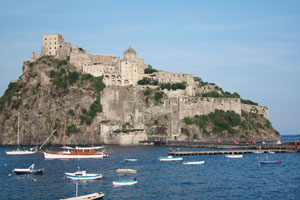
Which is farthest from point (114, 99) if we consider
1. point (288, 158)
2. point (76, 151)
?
point (288, 158)

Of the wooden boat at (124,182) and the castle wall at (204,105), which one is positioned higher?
the castle wall at (204,105)

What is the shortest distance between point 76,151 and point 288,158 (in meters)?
37.2

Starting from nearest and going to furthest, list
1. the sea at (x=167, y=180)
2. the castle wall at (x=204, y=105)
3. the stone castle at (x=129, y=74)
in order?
the sea at (x=167, y=180) → the castle wall at (x=204, y=105) → the stone castle at (x=129, y=74)

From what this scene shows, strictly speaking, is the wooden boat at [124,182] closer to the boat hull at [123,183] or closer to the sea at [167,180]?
the boat hull at [123,183]

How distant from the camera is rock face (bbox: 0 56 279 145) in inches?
4144

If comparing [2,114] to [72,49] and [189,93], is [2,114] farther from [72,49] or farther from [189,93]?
[189,93]

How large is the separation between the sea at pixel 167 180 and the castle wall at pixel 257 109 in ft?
165

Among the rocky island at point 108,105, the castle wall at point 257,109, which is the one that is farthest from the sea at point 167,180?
the castle wall at point 257,109

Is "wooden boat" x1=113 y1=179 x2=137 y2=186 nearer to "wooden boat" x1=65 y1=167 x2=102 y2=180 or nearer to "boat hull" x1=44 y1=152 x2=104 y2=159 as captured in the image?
"wooden boat" x1=65 y1=167 x2=102 y2=180

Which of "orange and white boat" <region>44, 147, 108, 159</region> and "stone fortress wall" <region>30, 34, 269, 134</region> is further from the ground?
"stone fortress wall" <region>30, 34, 269, 134</region>

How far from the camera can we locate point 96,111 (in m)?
109

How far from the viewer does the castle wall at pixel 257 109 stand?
124 metres

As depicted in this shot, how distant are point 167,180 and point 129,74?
64.3 meters

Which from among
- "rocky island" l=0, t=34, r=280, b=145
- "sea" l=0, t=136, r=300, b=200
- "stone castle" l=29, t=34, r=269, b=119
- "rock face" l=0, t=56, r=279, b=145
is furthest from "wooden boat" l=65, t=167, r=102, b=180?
"stone castle" l=29, t=34, r=269, b=119
